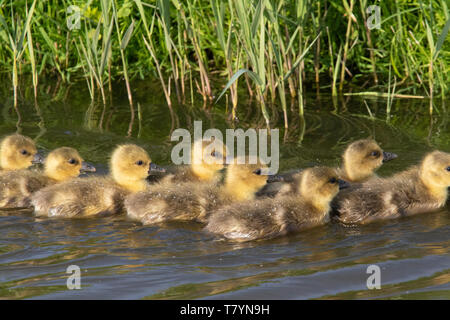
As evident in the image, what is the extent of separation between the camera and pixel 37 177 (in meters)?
5.99

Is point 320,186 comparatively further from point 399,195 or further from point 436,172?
point 436,172

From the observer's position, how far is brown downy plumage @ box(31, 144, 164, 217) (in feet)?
18.4

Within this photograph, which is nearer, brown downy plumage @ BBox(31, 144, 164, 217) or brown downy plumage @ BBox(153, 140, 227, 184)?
brown downy plumage @ BBox(31, 144, 164, 217)

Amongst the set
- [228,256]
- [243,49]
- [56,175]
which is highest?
[243,49]

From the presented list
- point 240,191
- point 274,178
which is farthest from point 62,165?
point 274,178

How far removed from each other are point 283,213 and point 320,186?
1.03 feet

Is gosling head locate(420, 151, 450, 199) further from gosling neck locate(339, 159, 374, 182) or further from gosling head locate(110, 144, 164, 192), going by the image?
gosling head locate(110, 144, 164, 192)

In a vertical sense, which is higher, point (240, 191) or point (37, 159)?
point (37, 159)

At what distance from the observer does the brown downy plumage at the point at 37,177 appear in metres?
5.76

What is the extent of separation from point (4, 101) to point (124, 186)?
Result: 9.52 ft

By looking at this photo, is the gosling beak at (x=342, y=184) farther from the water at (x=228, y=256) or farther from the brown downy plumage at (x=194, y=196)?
the brown downy plumage at (x=194, y=196)

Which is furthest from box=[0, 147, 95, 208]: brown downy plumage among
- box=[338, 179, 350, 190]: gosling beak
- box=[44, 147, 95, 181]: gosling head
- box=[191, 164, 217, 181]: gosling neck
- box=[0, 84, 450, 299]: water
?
box=[338, 179, 350, 190]: gosling beak

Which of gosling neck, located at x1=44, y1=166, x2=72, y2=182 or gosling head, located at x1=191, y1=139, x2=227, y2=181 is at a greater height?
gosling head, located at x1=191, y1=139, x2=227, y2=181
